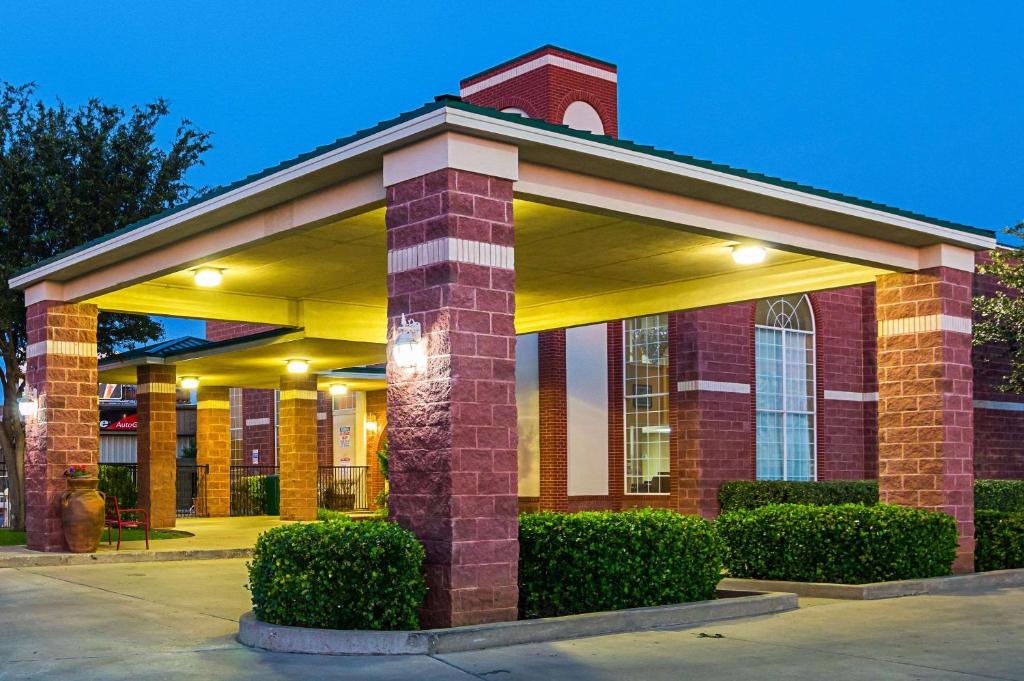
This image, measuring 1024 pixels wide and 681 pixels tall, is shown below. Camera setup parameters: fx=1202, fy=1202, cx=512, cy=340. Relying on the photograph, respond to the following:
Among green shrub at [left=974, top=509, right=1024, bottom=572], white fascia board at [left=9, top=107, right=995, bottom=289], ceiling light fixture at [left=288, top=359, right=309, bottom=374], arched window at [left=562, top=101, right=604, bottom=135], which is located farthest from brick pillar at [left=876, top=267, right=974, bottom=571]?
ceiling light fixture at [left=288, top=359, right=309, bottom=374]

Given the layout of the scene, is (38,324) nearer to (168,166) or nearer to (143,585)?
(143,585)

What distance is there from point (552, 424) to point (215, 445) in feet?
36.8

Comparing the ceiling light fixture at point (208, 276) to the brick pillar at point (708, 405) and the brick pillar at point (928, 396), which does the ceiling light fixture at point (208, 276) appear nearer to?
the brick pillar at point (928, 396)

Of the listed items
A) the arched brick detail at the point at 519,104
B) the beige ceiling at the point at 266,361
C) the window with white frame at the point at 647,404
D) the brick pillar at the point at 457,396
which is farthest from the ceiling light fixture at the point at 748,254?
the arched brick detail at the point at 519,104

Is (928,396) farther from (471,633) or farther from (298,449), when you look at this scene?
(298,449)

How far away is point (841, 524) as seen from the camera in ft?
47.5

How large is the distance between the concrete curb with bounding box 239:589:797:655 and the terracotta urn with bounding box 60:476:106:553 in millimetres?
8395

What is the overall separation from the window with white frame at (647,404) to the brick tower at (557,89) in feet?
15.8

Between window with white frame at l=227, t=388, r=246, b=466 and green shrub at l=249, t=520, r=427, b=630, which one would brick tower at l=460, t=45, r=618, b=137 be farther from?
window with white frame at l=227, t=388, r=246, b=466

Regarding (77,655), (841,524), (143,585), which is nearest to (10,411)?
(143,585)

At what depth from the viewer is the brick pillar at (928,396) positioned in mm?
16062

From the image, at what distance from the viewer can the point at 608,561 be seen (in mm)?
11492

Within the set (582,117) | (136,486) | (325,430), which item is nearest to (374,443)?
(325,430)

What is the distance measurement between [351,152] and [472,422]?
292cm
